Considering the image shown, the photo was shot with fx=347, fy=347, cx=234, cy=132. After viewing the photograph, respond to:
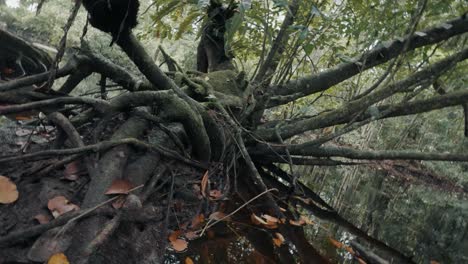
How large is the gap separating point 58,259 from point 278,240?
1560 mm

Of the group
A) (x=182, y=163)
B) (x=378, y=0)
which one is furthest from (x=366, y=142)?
(x=182, y=163)

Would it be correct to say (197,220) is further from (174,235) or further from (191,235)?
(174,235)

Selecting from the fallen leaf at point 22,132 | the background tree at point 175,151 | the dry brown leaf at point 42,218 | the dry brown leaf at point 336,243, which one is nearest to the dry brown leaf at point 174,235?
the background tree at point 175,151

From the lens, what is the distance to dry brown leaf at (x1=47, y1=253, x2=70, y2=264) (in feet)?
4.51

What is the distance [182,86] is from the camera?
3459mm

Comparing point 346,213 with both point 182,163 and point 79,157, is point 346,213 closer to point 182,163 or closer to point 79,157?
point 182,163

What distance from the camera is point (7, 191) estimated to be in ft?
5.58

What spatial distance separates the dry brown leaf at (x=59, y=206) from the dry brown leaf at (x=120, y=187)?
0.65 ft

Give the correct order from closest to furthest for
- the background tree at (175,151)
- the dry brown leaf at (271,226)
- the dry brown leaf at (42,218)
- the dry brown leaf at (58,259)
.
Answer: the dry brown leaf at (58,259), the dry brown leaf at (42,218), the background tree at (175,151), the dry brown leaf at (271,226)

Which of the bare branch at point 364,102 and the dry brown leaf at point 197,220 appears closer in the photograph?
the dry brown leaf at point 197,220

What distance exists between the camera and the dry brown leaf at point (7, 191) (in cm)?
168

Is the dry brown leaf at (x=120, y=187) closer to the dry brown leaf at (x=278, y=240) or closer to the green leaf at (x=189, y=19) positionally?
the dry brown leaf at (x=278, y=240)

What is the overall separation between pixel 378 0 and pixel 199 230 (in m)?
2.77

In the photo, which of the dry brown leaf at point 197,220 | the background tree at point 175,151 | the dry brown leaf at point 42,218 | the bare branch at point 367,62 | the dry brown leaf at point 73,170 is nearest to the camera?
the dry brown leaf at point 42,218
